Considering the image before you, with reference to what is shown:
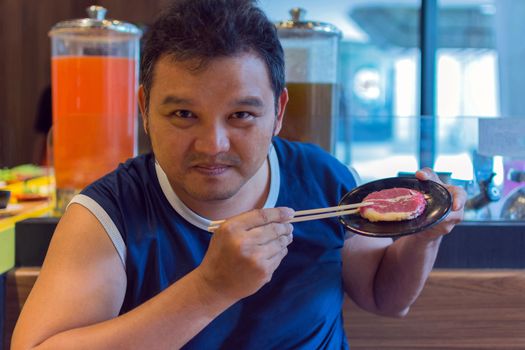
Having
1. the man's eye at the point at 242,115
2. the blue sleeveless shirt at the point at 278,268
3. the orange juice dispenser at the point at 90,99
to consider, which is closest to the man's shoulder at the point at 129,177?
the blue sleeveless shirt at the point at 278,268

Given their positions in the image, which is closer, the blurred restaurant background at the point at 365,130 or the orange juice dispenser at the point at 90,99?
the blurred restaurant background at the point at 365,130

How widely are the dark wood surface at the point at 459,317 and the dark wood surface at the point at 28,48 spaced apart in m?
2.63

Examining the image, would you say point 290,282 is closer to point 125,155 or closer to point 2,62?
point 125,155

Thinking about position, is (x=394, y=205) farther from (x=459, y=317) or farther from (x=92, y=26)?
(x=92, y=26)

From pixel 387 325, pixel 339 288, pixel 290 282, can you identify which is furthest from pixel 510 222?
pixel 290 282

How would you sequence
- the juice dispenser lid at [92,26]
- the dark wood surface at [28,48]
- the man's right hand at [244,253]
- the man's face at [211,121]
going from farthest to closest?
the dark wood surface at [28,48], the juice dispenser lid at [92,26], the man's face at [211,121], the man's right hand at [244,253]

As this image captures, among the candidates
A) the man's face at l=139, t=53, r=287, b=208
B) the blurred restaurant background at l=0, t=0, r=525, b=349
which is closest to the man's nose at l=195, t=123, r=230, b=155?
the man's face at l=139, t=53, r=287, b=208

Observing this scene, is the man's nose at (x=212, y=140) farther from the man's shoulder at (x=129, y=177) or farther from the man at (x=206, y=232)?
the man's shoulder at (x=129, y=177)

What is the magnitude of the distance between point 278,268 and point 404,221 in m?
0.24

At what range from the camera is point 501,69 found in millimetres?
3604

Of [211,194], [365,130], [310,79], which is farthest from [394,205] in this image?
[365,130]

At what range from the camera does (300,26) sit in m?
1.68

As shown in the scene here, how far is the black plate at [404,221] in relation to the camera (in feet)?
3.23

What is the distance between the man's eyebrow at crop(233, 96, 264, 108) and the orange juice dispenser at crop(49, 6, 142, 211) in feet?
2.51
